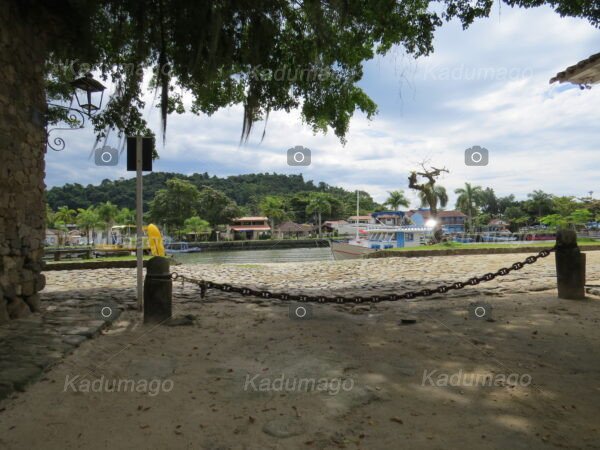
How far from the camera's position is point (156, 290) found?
15.6ft

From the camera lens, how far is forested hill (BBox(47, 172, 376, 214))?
246 ft

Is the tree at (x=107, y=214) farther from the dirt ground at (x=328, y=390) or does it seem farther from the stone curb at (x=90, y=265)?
the dirt ground at (x=328, y=390)

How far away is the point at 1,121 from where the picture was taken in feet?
14.4

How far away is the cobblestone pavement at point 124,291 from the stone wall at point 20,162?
46cm

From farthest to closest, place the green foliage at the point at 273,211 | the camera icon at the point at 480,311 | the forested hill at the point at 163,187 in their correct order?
the forested hill at the point at 163,187
the green foliage at the point at 273,211
the camera icon at the point at 480,311

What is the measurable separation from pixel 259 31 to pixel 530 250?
46.5 ft

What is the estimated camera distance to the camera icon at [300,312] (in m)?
5.11

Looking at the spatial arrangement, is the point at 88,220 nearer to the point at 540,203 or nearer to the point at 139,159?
the point at 139,159

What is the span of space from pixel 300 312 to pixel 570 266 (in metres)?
3.99

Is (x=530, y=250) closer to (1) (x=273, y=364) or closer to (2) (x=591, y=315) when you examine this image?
(2) (x=591, y=315)

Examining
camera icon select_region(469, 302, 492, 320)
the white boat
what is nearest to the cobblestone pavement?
camera icon select_region(469, 302, 492, 320)

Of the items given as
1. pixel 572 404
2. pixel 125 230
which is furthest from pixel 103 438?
pixel 125 230

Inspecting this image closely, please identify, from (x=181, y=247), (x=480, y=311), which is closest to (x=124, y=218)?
(x=181, y=247)

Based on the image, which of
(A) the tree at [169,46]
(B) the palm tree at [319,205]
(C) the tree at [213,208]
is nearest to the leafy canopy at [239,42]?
(A) the tree at [169,46]
